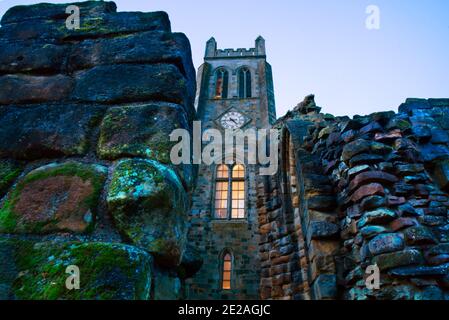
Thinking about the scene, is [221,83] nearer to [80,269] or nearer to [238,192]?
[238,192]

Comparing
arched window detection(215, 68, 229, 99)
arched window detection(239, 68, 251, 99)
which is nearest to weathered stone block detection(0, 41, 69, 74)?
arched window detection(239, 68, 251, 99)

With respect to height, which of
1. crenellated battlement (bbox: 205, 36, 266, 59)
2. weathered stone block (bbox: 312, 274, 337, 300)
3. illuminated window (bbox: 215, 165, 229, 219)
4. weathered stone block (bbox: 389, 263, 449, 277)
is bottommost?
weathered stone block (bbox: 312, 274, 337, 300)

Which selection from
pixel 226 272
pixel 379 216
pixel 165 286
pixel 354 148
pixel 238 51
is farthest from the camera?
pixel 238 51

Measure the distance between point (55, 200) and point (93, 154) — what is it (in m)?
0.22

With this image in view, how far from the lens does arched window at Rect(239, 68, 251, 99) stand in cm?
1741

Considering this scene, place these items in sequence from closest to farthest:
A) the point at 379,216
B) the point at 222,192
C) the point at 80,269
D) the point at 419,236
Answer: the point at 80,269 < the point at 419,236 < the point at 379,216 < the point at 222,192

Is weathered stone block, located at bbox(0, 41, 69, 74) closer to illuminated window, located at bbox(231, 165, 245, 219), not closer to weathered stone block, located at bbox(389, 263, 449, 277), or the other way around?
weathered stone block, located at bbox(389, 263, 449, 277)

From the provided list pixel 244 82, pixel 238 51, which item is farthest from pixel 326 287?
pixel 238 51

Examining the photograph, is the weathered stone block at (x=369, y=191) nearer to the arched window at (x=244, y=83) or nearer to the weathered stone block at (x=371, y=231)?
the weathered stone block at (x=371, y=231)

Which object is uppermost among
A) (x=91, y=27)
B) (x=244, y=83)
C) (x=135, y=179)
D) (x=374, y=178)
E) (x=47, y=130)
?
(x=244, y=83)

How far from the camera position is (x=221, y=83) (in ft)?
59.7

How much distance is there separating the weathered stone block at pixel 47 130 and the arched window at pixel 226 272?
966 centimetres

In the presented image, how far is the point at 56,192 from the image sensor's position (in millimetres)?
936
